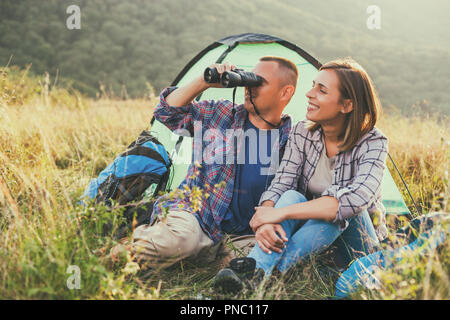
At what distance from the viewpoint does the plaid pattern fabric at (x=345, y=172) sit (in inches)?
67.1

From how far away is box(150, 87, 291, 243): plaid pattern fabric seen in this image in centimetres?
206

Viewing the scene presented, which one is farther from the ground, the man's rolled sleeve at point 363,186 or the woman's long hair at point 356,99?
the woman's long hair at point 356,99

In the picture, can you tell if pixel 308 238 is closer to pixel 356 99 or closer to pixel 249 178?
pixel 249 178

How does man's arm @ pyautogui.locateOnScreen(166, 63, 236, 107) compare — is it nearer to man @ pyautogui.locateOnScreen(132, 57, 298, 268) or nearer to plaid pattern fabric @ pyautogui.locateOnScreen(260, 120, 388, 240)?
man @ pyautogui.locateOnScreen(132, 57, 298, 268)

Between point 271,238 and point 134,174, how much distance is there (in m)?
0.95

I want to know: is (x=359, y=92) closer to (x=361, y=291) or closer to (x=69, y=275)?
(x=361, y=291)

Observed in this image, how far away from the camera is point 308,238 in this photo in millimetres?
1725

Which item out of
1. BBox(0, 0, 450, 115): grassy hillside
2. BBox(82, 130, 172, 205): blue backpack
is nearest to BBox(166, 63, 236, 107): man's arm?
BBox(82, 130, 172, 205): blue backpack

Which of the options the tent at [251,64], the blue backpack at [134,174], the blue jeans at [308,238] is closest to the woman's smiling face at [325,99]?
the blue jeans at [308,238]

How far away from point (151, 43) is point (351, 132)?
1343 centimetres

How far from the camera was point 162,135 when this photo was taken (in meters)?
2.97

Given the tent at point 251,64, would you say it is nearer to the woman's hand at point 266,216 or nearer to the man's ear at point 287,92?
the man's ear at point 287,92

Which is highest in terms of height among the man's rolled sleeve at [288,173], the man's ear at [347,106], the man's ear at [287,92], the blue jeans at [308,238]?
the man's ear at [287,92]

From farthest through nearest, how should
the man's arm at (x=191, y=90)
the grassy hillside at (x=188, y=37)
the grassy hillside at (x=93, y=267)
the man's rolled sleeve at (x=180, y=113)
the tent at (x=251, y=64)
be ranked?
the grassy hillside at (x=188, y=37) < the tent at (x=251, y=64) < the man's rolled sleeve at (x=180, y=113) < the man's arm at (x=191, y=90) < the grassy hillside at (x=93, y=267)
